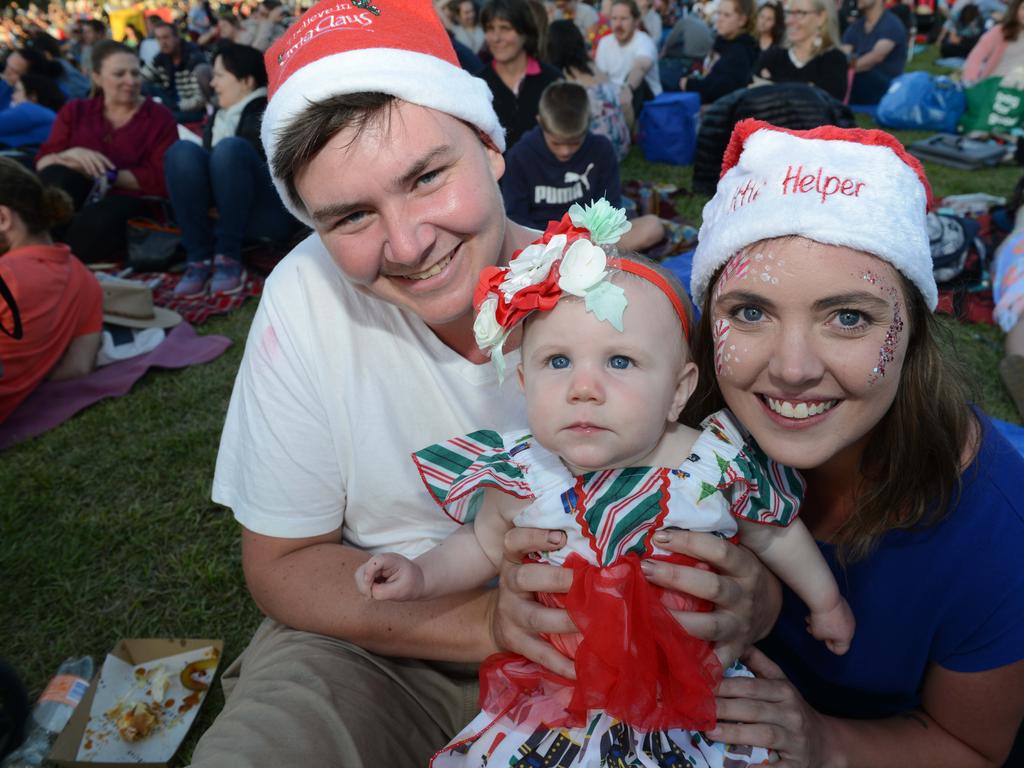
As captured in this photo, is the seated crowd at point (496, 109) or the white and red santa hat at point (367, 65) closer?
the white and red santa hat at point (367, 65)

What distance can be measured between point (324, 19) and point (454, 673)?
169 cm

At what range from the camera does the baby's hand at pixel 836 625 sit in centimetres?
158

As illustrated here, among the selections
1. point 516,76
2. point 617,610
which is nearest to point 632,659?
point 617,610

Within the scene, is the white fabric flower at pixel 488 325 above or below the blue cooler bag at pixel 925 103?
above

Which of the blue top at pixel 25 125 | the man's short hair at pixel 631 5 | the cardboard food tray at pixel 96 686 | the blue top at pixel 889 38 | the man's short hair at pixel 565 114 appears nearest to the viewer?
the cardboard food tray at pixel 96 686

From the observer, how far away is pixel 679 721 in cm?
144

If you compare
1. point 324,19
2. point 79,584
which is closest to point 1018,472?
point 324,19

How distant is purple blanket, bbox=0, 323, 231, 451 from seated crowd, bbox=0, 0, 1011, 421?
0.98 m

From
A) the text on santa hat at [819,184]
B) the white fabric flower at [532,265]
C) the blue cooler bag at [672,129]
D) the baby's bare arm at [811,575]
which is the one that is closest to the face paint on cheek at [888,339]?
the text on santa hat at [819,184]

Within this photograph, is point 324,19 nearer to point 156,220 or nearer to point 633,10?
point 156,220

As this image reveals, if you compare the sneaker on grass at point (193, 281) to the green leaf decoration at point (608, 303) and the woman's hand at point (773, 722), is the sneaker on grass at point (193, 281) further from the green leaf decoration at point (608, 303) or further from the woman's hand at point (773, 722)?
the woman's hand at point (773, 722)

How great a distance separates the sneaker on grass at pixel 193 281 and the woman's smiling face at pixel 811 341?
550 cm

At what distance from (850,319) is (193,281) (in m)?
5.80

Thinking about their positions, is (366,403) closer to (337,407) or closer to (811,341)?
(337,407)
